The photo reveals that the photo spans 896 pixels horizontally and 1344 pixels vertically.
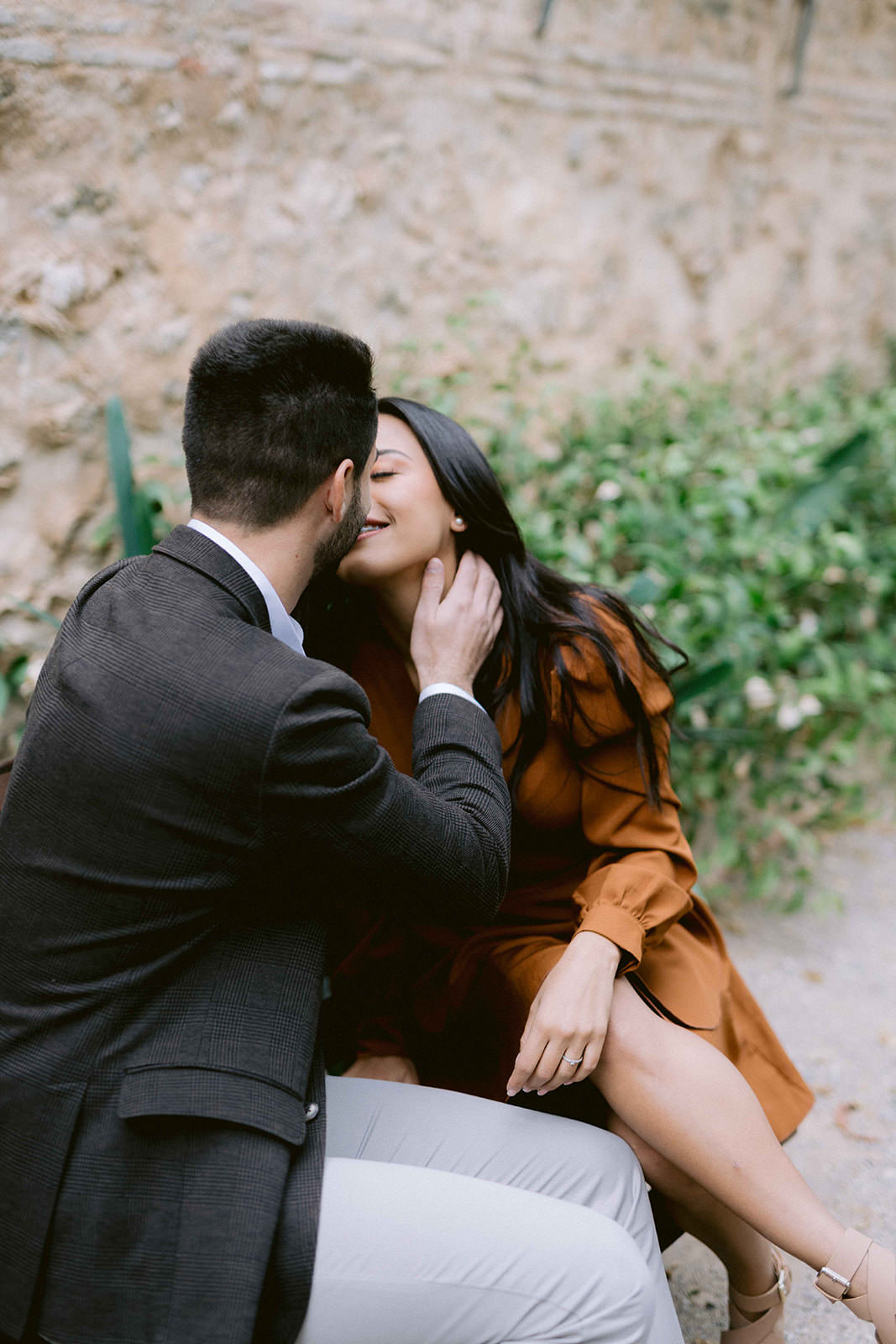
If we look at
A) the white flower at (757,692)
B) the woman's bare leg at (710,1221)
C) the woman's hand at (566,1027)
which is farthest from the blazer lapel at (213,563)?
the white flower at (757,692)

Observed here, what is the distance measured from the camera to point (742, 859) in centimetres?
349

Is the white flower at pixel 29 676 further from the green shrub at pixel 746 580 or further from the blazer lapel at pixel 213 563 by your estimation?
the green shrub at pixel 746 580

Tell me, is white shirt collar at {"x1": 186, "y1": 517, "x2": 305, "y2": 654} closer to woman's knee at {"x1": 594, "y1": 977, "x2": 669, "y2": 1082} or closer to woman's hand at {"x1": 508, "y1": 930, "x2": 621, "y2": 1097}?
Result: woman's hand at {"x1": 508, "y1": 930, "x2": 621, "y2": 1097}

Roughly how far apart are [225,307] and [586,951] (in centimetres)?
224

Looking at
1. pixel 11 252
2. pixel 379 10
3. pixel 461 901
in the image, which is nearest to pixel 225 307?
pixel 11 252

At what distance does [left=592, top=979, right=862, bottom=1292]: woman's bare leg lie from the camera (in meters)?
1.57

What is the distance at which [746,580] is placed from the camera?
327 cm

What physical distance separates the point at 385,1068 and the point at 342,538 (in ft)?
3.35

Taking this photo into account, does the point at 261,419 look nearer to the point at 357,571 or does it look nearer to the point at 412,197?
the point at 357,571

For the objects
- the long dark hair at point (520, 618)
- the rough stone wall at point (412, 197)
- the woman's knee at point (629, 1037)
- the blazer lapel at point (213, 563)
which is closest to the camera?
the blazer lapel at point (213, 563)

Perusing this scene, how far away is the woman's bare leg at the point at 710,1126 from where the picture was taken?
157cm

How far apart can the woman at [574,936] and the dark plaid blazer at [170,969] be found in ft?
1.65

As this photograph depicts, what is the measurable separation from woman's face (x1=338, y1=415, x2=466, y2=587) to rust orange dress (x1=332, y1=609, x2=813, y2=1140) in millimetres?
287

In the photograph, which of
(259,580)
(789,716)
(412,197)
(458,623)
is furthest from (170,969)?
(412,197)
